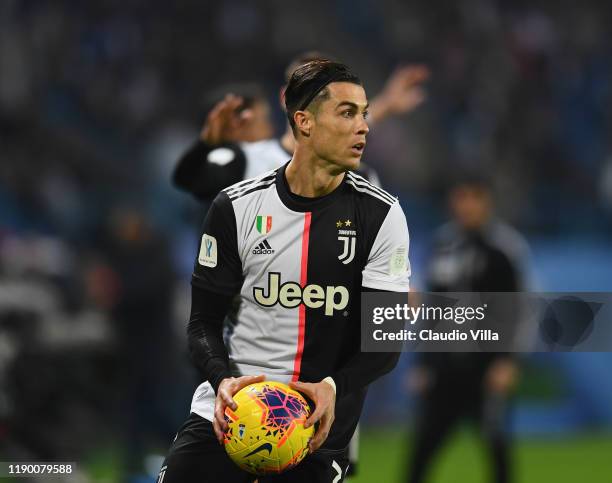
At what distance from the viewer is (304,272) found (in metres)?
3.96

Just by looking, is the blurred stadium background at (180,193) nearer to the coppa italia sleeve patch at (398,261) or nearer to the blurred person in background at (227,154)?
the blurred person in background at (227,154)

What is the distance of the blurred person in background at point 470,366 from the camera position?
7855 millimetres

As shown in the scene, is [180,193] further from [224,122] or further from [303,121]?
[303,121]

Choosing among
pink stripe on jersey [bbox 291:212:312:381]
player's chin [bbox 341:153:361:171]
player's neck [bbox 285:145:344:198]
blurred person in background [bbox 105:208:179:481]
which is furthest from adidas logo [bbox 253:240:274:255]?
blurred person in background [bbox 105:208:179:481]

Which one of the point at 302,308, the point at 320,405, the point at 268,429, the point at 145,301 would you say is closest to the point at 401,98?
the point at 302,308

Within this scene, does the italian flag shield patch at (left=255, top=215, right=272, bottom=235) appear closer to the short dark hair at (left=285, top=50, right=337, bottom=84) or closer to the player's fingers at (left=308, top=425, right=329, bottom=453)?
the short dark hair at (left=285, top=50, right=337, bottom=84)

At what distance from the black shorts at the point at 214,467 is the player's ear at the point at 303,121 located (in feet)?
3.67

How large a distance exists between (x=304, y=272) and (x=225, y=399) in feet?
1.84

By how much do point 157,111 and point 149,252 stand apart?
5207 mm

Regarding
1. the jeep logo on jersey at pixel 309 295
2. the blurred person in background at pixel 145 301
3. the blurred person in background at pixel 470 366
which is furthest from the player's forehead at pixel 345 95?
the blurred person in background at pixel 145 301

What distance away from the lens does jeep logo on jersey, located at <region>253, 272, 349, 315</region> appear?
3959 millimetres

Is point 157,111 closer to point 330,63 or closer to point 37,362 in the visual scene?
point 37,362

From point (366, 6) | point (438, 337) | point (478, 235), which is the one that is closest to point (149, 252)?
point (478, 235)

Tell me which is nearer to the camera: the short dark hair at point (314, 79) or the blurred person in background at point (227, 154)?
the short dark hair at point (314, 79)
